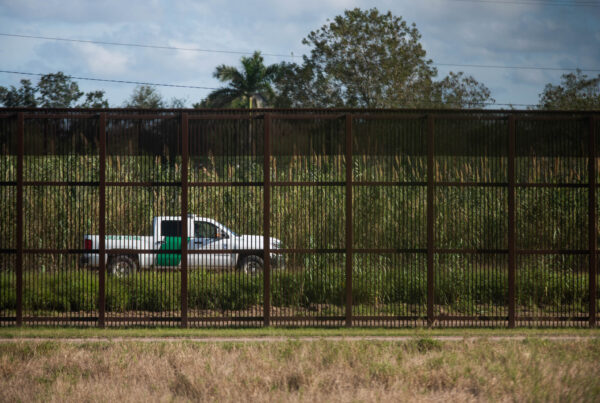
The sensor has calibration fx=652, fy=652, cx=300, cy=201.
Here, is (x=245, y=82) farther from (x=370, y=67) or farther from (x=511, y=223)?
(x=511, y=223)

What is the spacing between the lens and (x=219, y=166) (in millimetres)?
12664

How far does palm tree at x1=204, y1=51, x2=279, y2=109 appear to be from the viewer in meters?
47.7

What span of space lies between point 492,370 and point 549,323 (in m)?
4.46

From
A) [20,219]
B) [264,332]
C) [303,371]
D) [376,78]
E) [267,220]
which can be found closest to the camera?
[303,371]

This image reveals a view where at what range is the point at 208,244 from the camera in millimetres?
12602

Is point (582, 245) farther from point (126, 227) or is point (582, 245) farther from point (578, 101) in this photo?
point (578, 101)

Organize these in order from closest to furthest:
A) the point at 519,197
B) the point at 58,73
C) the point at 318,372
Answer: the point at 318,372 < the point at 519,197 < the point at 58,73

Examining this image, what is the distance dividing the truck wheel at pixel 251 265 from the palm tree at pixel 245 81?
35.8m

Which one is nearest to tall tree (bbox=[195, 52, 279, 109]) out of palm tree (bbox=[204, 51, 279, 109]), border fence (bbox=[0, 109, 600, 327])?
palm tree (bbox=[204, 51, 279, 109])

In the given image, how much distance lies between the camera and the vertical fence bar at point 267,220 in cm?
1212

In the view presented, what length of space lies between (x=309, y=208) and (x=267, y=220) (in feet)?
2.94

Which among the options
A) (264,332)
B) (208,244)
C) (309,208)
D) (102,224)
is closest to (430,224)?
(309,208)

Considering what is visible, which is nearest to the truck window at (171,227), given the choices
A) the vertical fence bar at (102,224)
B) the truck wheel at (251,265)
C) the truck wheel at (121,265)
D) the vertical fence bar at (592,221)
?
the truck wheel at (121,265)

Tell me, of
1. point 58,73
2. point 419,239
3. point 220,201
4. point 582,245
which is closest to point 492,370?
point 419,239
